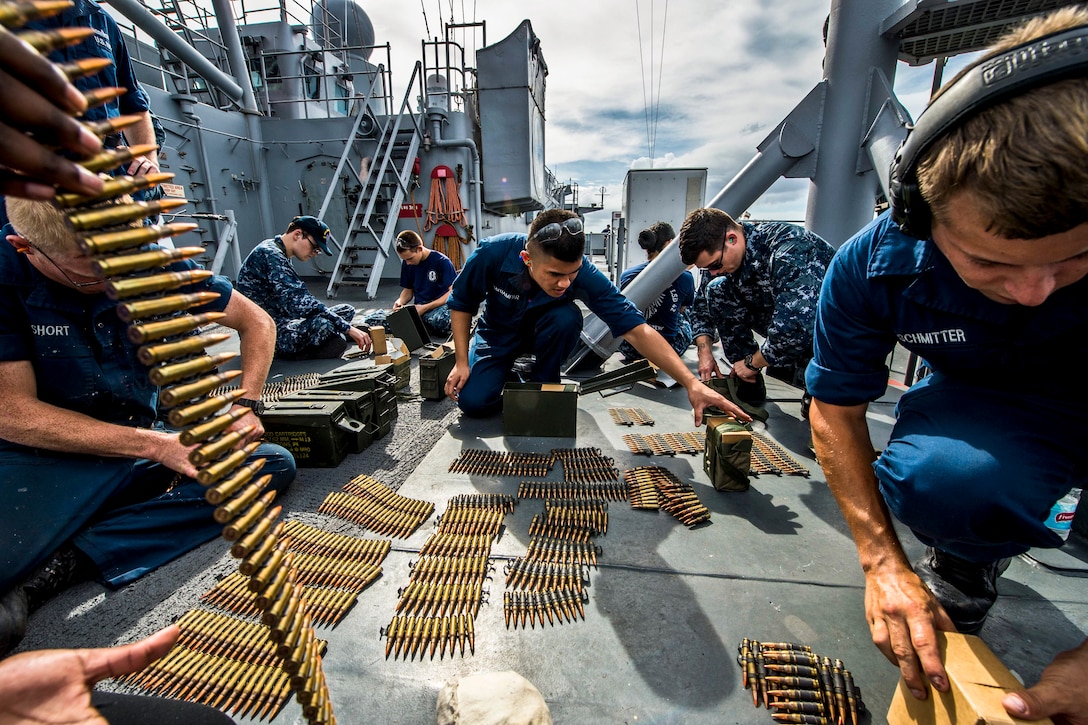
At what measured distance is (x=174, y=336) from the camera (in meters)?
1.05

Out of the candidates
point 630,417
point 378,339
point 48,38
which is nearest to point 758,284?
point 630,417

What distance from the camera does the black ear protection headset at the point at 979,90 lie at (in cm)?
93

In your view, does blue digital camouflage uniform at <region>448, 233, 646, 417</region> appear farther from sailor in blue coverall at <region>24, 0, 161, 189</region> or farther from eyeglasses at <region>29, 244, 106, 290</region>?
eyeglasses at <region>29, 244, 106, 290</region>

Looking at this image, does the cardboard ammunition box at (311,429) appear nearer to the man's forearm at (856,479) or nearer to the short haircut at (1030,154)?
the man's forearm at (856,479)

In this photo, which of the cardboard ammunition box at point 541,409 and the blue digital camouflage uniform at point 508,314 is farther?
the blue digital camouflage uniform at point 508,314

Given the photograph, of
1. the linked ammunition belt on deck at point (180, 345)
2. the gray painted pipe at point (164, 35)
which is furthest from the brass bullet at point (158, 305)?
the gray painted pipe at point (164, 35)

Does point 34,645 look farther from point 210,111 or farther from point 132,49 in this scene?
point 132,49

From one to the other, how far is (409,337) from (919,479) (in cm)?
561

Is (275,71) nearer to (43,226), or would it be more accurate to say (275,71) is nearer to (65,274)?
(65,274)

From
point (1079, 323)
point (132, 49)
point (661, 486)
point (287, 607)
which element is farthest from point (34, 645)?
point (132, 49)

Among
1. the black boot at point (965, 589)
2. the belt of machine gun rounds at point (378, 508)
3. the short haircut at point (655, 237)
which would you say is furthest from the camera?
the short haircut at point (655, 237)

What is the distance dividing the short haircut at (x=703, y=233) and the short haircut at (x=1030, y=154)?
276cm

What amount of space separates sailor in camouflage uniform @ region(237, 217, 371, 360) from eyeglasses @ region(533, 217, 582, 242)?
2851 mm

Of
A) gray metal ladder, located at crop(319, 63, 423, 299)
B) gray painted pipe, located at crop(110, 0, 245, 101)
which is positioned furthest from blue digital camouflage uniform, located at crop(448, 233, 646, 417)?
gray metal ladder, located at crop(319, 63, 423, 299)
